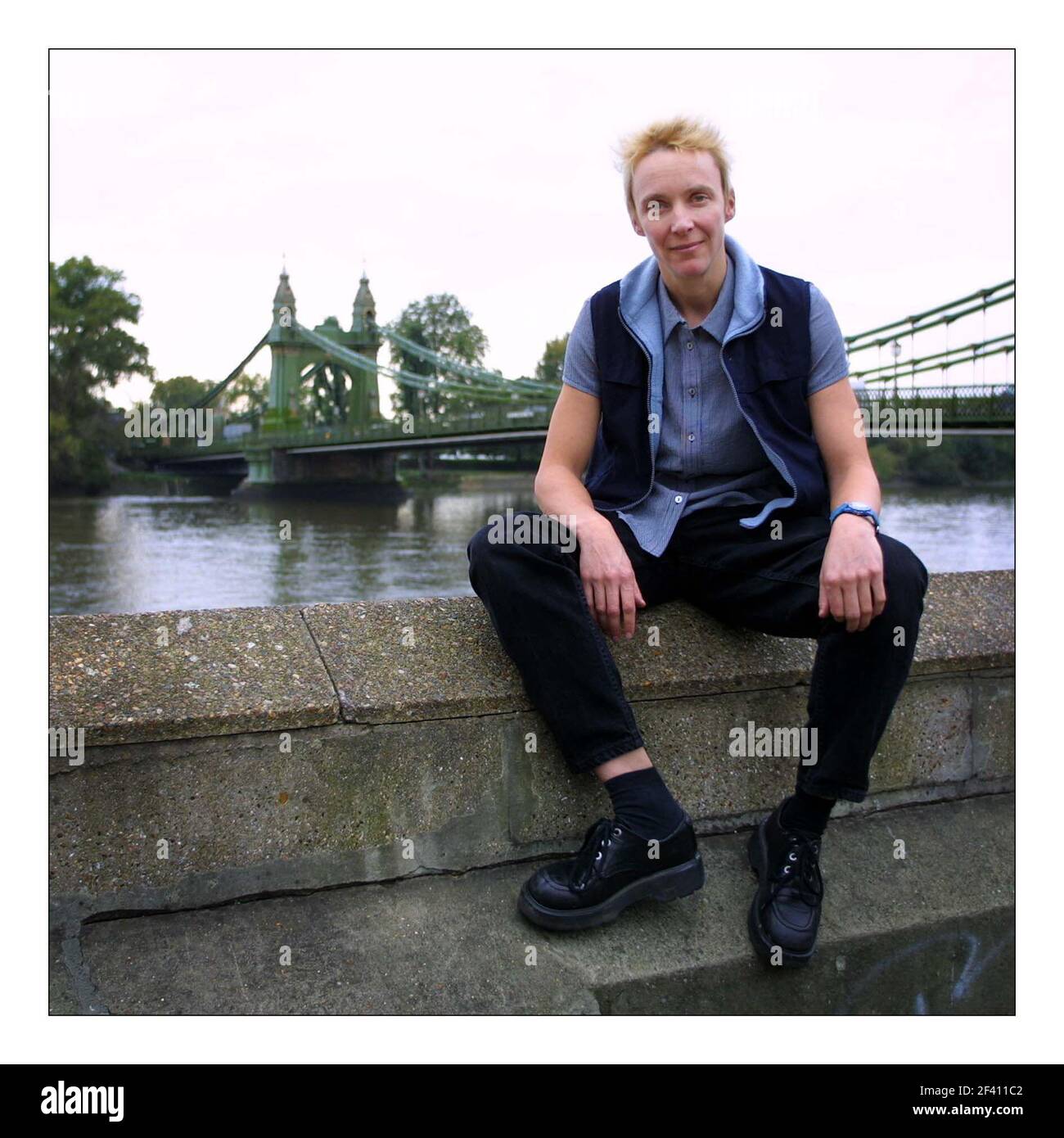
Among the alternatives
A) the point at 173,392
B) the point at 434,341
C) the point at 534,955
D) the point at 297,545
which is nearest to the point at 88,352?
the point at 173,392

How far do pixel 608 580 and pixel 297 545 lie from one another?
590 inches

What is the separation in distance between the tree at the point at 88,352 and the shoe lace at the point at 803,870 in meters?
11.4

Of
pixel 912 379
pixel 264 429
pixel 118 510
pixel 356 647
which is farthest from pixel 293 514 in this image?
pixel 356 647

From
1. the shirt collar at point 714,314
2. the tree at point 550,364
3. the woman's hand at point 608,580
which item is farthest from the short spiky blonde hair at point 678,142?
the tree at point 550,364

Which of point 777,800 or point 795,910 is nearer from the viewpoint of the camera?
point 795,910

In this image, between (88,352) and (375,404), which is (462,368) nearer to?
(375,404)

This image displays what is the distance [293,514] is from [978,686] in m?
17.5

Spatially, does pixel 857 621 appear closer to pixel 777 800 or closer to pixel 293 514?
pixel 777 800

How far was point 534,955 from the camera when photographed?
5.07 ft

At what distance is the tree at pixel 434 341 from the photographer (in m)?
23.1

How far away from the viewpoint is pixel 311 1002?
1.44m

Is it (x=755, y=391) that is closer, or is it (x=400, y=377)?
(x=755, y=391)

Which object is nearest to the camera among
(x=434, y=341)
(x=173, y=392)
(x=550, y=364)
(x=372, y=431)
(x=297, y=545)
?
(x=173, y=392)

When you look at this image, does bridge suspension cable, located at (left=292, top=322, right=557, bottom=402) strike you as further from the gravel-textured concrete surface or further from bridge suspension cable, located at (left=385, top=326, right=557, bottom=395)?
the gravel-textured concrete surface
